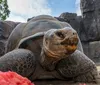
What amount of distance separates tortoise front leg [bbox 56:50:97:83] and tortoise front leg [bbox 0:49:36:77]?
19 centimetres

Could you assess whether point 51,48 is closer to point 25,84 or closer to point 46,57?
point 46,57

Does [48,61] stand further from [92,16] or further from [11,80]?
[92,16]

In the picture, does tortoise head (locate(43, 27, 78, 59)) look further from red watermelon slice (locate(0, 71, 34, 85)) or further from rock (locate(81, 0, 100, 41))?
rock (locate(81, 0, 100, 41))

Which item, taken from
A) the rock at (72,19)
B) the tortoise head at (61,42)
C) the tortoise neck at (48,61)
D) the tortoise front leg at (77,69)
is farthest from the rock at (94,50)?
the tortoise head at (61,42)

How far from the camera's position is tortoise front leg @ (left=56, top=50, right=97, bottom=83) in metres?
1.92

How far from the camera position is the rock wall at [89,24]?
328 inches

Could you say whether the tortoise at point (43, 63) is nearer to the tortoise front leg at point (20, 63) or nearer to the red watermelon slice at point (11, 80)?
the tortoise front leg at point (20, 63)

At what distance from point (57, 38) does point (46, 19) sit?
84cm

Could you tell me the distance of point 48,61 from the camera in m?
1.84

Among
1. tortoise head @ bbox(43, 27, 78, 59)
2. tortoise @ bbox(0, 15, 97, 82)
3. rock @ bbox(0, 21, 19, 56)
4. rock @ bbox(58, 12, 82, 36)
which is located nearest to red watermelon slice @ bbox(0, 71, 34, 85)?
tortoise head @ bbox(43, 27, 78, 59)

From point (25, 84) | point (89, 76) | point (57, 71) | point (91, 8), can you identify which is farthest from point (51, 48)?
point (91, 8)

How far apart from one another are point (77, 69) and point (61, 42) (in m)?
0.43

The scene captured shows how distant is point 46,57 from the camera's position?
1.81 meters

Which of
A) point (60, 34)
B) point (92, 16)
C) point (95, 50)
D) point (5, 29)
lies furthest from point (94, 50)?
point (60, 34)
